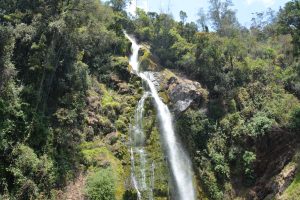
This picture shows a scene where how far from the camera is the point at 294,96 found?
33.4m

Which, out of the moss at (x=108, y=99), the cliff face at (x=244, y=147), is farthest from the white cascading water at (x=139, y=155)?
the cliff face at (x=244, y=147)

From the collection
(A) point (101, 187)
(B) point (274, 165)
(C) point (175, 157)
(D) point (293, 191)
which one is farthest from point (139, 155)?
(D) point (293, 191)

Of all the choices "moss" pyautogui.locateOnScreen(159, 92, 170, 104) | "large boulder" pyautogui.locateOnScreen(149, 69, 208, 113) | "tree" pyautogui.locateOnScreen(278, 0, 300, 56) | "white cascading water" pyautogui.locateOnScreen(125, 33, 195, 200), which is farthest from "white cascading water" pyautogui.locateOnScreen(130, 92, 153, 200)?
"tree" pyautogui.locateOnScreen(278, 0, 300, 56)

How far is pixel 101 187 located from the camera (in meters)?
23.9

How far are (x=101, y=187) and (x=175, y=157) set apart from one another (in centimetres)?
730

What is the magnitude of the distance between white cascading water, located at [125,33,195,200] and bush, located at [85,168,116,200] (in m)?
4.83

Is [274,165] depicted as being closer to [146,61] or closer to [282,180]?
[282,180]

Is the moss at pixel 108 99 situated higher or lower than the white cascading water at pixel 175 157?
higher

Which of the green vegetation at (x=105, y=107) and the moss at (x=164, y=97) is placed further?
the moss at (x=164, y=97)

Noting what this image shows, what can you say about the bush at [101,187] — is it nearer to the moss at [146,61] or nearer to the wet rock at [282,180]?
the wet rock at [282,180]

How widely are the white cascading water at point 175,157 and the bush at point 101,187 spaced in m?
4.83

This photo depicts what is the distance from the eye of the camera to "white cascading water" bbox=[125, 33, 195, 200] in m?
27.1

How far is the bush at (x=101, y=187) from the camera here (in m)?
23.6

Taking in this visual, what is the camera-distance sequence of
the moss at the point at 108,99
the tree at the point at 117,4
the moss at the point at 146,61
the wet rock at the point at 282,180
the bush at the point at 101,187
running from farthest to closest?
the tree at the point at 117,4, the moss at the point at 146,61, the moss at the point at 108,99, the wet rock at the point at 282,180, the bush at the point at 101,187
